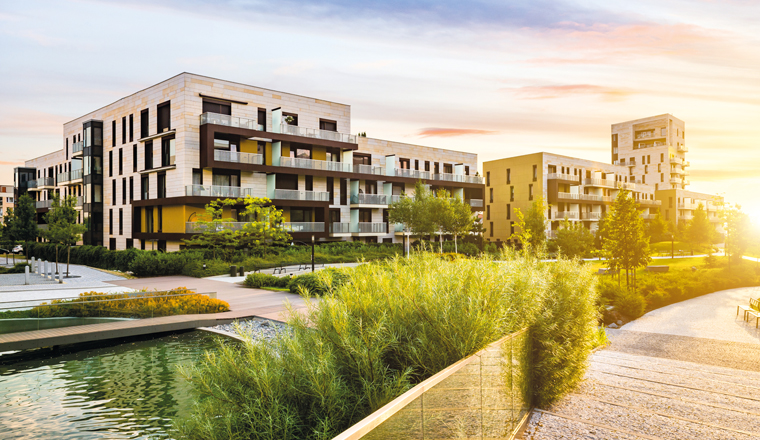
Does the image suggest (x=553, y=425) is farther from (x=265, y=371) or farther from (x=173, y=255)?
(x=173, y=255)

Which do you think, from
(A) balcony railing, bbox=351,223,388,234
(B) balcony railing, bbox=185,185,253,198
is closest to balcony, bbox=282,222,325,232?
(B) balcony railing, bbox=185,185,253,198

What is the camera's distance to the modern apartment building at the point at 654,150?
90.3 metres

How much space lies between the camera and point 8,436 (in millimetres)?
7277

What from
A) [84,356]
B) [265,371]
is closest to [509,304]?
[265,371]

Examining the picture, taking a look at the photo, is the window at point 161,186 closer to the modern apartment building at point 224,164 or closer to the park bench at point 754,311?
the modern apartment building at point 224,164

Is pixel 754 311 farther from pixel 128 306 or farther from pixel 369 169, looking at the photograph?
pixel 369 169

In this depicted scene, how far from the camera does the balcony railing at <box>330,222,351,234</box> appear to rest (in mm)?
41094

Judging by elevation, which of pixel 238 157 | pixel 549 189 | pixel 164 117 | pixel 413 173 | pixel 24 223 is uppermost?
pixel 164 117

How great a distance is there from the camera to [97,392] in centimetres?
905

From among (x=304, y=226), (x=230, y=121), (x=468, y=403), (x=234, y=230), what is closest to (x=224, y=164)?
(x=230, y=121)

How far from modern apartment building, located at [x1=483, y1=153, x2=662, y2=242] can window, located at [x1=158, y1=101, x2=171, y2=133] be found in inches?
1519

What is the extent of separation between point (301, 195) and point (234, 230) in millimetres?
8166

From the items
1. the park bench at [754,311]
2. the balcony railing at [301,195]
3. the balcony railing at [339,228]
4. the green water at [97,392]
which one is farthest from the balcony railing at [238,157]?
the park bench at [754,311]

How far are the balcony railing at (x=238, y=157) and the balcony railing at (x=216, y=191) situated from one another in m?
2.00
